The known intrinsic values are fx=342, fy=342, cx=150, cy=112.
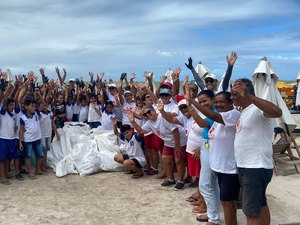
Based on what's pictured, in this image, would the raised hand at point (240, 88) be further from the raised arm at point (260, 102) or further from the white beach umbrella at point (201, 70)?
the white beach umbrella at point (201, 70)

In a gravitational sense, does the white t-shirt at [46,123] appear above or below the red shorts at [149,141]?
above

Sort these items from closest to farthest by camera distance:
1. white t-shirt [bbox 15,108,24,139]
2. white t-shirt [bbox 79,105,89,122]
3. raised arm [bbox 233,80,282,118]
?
raised arm [bbox 233,80,282,118] → white t-shirt [bbox 15,108,24,139] → white t-shirt [bbox 79,105,89,122]

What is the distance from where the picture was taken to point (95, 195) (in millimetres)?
5938

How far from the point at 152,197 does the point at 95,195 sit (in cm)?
100

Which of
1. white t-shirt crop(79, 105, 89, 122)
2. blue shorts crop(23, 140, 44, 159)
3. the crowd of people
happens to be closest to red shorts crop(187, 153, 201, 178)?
the crowd of people

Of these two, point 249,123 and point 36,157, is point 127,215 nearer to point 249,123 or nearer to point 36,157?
point 249,123

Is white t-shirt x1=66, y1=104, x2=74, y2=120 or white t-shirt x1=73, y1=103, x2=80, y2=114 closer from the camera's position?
white t-shirt x1=66, y1=104, x2=74, y2=120

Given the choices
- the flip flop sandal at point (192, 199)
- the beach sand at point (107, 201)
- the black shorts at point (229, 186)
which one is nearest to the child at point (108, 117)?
the beach sand at point (107, 201)

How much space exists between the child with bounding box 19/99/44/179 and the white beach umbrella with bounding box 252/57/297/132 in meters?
4.77

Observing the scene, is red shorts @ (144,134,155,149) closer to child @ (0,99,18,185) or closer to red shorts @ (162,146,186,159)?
red shorts @ (162,146,186,159)

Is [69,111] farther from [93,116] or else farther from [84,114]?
[93,116]

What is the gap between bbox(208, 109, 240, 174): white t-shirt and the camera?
145 inches

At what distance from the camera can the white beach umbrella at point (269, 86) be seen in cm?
734

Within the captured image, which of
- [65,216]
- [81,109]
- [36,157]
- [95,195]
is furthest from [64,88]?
[65,216]
